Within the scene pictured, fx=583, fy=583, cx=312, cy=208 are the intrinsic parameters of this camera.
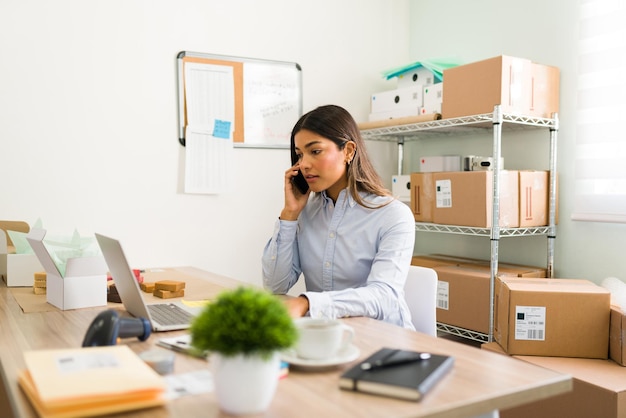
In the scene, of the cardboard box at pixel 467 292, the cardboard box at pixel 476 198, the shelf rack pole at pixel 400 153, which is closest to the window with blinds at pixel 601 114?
the cardboard box at pixel 476 198

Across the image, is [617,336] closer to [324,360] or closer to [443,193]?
[443,193]

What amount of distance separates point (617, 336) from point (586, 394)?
28cm

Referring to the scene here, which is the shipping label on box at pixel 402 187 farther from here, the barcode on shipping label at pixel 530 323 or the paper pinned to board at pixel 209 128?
the barcode on shipping label at pixel 530 323

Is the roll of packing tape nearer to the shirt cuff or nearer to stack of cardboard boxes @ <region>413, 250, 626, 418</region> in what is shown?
the shirt cuff

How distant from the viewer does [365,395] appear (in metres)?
0.87

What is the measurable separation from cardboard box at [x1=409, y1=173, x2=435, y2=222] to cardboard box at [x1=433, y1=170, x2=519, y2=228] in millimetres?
97

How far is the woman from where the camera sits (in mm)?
1681

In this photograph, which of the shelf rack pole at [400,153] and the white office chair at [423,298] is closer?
the white office chair at [423,298]

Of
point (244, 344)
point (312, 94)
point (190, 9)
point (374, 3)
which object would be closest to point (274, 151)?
point (312, 94)

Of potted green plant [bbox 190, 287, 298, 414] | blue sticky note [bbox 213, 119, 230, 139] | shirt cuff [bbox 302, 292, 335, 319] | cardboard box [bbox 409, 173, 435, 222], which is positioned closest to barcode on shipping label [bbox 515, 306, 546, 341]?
cardboard box [bbox 409, 173, 435, 222]

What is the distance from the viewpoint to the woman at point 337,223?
1.68 meters

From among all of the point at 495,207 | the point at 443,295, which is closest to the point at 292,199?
the point at 495,207

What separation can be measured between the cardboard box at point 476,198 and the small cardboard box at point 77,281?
162 cm

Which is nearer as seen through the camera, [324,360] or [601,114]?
[324,360]
